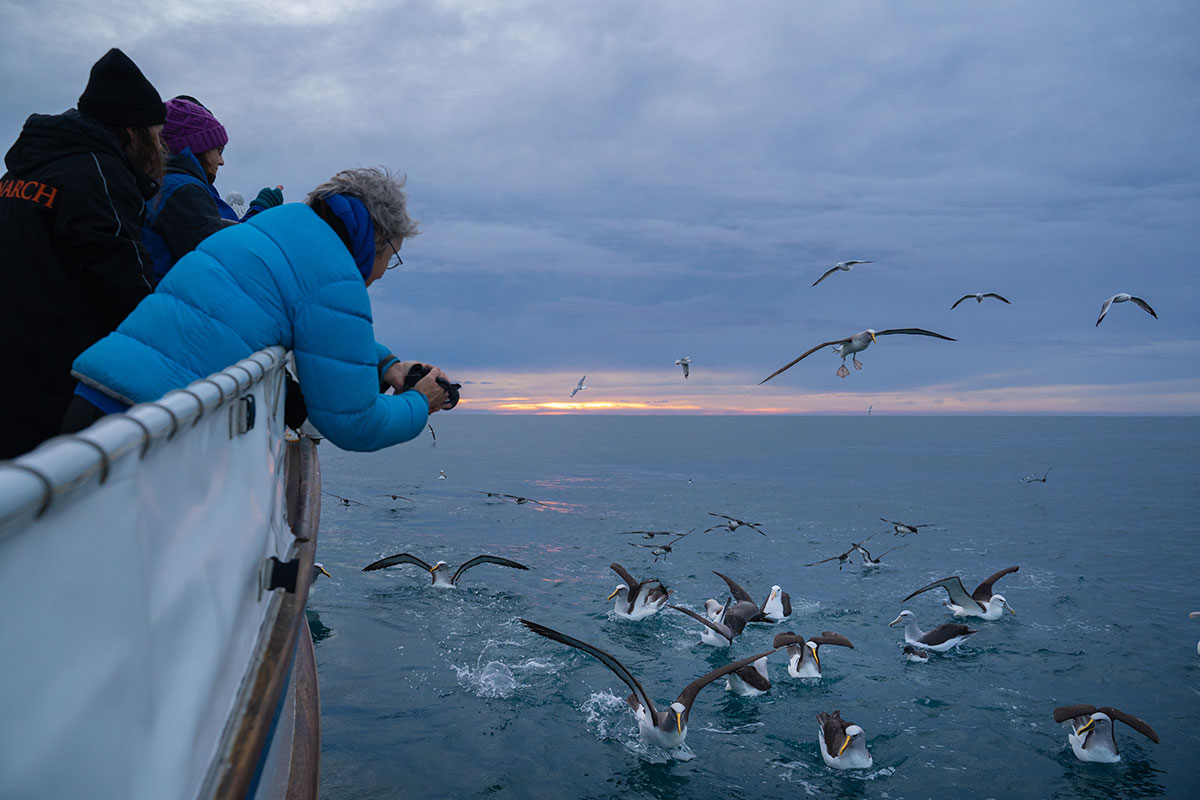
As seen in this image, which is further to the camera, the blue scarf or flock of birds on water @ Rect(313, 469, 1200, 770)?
flock of birds on water @ Rect(313, 469, 1200, 770)

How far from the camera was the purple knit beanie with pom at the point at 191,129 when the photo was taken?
4504mm

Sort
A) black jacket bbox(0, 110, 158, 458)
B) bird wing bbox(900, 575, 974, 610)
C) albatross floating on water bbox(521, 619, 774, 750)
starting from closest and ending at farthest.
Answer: black jacket bbox(0, 110, 158, 458) → albatross floating on water bbox(521, 619, 774, 750) → bird wing bbox(900, 575, 974, 610)

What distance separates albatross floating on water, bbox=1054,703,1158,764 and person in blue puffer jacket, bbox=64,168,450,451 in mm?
10752

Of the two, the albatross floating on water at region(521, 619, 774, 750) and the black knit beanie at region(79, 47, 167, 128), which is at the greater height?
the black knit beanie at region(79, 47, 167, 128)

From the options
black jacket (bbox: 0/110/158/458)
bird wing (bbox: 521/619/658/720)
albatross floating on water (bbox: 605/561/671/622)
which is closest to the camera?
black jacket (bbox: 0/110/158/458)

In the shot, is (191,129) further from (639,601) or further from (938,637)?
(938,637)

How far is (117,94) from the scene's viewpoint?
3.07m

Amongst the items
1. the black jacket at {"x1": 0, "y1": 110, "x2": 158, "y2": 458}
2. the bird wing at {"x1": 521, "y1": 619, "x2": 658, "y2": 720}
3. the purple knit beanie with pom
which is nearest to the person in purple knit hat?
the purple knit beanie with pom

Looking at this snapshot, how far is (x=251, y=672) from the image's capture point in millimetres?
2461

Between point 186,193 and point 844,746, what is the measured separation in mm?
9448

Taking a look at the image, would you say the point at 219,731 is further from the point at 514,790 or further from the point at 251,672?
the point at 514,790

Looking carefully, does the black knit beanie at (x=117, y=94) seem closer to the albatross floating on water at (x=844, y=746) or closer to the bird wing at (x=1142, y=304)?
the albatross floating on water at (x=844, y=746)

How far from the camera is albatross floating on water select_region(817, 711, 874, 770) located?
910cm

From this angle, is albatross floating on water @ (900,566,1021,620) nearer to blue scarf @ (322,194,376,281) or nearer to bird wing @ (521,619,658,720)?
bird wing @ (521,619,658,720)
